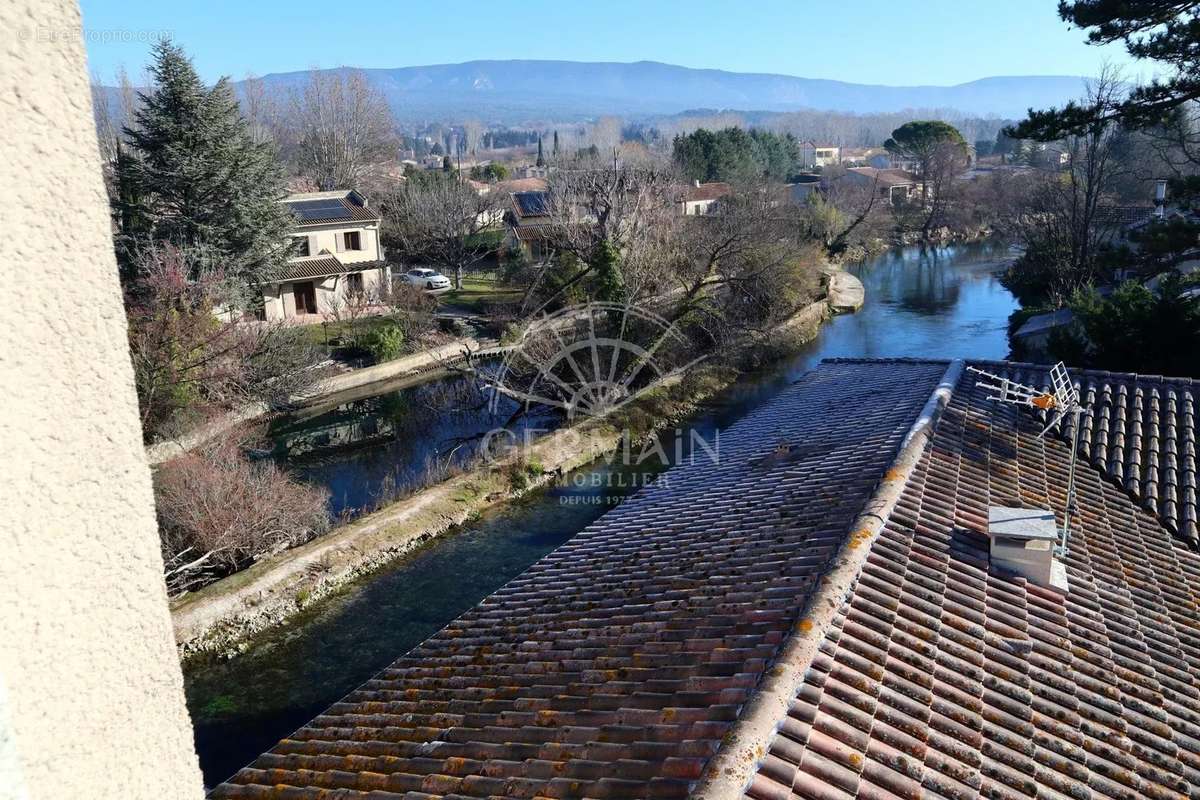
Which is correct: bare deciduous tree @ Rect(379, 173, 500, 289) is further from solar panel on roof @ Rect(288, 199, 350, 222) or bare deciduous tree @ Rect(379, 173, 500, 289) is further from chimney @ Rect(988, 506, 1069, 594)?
chimney @ Rect(988, 506, 1069, 594)

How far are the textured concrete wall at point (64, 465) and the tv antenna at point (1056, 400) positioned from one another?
7.76 metres

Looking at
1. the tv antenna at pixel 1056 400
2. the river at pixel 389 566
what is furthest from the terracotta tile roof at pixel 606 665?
the river at pixel 389 566

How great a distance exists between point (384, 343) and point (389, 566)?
1355 centimetres

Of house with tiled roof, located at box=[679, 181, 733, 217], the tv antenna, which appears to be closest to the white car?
house with tiled roof, located at box=[679, 181, 733, 217]

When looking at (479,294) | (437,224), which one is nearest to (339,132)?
(437,224)

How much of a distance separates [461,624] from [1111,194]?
1766 inches

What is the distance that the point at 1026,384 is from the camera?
11.7 metres

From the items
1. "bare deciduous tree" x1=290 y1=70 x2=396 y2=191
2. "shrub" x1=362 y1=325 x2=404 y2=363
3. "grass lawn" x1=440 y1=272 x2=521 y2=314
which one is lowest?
"shrub" x1=362 y1=325 x2=404 y2=363

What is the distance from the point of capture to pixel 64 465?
73.3 inches

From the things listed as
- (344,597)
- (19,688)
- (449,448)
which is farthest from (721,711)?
(449,448)

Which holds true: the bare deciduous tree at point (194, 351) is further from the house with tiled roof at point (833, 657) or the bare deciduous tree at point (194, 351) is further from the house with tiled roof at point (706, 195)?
the house with tiled roof at point (706, 195)

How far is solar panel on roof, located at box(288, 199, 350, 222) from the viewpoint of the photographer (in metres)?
34.9

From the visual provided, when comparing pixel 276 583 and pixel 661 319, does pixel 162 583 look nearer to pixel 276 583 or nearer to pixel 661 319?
pixel 276 583

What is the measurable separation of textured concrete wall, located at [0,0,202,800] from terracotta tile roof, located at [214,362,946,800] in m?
2.85
